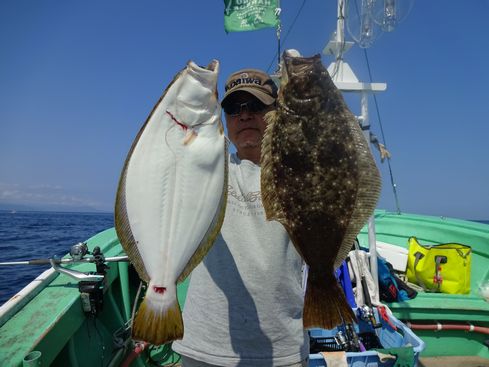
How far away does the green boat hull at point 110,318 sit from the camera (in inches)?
92.6

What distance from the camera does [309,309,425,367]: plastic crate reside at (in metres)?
3.18

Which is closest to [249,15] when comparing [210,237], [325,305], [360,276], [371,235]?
[371,235]

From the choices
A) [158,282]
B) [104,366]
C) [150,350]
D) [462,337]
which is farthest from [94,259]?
[462,337]

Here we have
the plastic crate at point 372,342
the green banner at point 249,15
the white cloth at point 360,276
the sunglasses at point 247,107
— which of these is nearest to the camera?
the sunglasses at point 247,107

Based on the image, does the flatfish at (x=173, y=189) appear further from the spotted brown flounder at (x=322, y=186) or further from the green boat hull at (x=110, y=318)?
the green boat hull at (x=110, y=318)

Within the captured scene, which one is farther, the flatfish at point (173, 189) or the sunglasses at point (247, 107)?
the sunglasses at point (247, 107)

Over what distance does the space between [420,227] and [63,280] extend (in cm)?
805

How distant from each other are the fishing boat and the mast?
1cm

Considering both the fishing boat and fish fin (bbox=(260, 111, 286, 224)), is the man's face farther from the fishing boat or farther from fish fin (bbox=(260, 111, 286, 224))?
the fishing boat

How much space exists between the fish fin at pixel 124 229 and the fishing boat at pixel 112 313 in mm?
1262

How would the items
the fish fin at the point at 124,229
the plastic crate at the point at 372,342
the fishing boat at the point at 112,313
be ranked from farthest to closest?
the plastic crate at the point at 372,342 < the fishing boat at the point at 112,313 < the fish fin at the point at 124,229

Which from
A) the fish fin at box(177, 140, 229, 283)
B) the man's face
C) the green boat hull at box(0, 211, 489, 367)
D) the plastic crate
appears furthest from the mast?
the fish fin at box(177, 140, 229, 283)

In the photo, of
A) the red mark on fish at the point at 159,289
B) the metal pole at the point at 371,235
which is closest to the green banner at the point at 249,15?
the metal pole at the point at 371,235

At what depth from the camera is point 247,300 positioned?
1910mm
